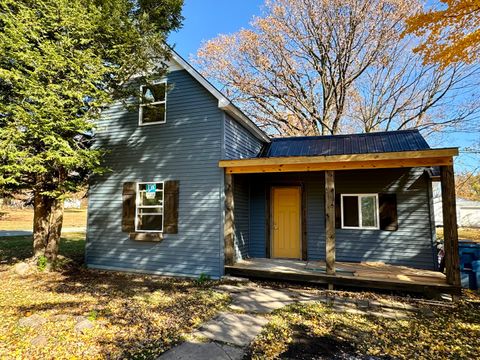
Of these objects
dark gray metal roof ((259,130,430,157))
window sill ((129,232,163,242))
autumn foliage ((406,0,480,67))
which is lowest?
window sill ((129,232,163,242))

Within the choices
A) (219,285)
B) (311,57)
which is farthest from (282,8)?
(219,285)

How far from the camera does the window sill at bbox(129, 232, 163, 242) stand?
7863mm

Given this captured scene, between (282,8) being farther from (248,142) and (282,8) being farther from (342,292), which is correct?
(342,292)

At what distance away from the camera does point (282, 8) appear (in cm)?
1552

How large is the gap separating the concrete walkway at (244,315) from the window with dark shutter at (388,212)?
274 cm

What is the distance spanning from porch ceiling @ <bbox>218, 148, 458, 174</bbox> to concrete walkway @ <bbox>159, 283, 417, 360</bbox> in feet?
8.92

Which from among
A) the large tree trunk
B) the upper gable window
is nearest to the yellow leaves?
the large tree trunk

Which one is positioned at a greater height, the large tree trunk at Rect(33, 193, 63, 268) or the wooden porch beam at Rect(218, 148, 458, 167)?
the wooden porch beam at Rect(218, 148, 458, 167)

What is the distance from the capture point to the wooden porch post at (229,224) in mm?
7258

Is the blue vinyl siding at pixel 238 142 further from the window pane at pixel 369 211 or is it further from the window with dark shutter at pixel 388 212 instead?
the window with dark shutter at pixel 388 212

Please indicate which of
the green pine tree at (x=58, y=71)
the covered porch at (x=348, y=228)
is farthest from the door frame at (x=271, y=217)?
the green pine tree at (x=58, y=71)

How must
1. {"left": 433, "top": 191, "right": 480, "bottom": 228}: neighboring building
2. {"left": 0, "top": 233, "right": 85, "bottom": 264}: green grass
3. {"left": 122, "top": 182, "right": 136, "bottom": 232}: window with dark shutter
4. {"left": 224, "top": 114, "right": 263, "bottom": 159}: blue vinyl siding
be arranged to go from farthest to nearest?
{"left": 433, "top": 191, "right": 480, "bottom": 228}: neighboring building
{"left": 0, "top": 233, "right": 85, "bottom": 264}: green grass
{"left": 122, "top": 182, "right": 136, "bottom": 232}: window with dark shutter
{"left": 224, "top": 114, "right": 263, "bottom": 159}: blue vinyl siding

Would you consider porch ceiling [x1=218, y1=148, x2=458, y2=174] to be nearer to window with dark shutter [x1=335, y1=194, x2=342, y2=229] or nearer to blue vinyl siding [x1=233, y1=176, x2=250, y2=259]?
blue vinyl siding [x1=233, y1=176, x2=250, y2=259]

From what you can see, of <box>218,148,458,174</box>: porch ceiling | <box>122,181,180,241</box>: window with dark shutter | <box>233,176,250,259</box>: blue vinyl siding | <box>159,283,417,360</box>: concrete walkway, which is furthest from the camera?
<box>233,176,250,259</box>: blue vinyl siding
